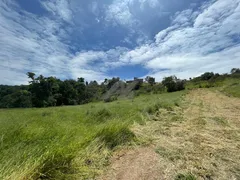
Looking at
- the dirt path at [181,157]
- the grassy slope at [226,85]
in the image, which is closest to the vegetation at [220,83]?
the grassy slope at [226,85]

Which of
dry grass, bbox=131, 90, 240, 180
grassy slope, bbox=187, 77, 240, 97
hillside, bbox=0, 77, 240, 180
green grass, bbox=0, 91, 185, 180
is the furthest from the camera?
grassy slope, bbox=187, 77, 240, 97

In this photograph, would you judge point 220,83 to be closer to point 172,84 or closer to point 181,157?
point 172,84

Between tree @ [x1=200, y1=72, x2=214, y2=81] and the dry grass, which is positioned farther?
tree @ [x1=200, y1=72, x2=214, y2=81]

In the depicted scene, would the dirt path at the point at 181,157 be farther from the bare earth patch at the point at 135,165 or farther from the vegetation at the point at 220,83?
the vegetation at the point at 220,83

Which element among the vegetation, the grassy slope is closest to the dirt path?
the grassy slope

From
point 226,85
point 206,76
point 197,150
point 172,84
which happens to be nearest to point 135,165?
point 197,150

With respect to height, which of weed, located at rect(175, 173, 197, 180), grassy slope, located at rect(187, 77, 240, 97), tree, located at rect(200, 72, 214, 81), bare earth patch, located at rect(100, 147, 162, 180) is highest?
tree, located at rect(200, 72, 214, 81)

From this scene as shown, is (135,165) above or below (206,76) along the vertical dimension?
below

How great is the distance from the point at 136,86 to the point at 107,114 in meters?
39.2

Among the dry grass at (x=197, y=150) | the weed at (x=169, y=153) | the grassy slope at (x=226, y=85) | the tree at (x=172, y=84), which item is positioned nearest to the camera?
the dry grass at (x=197, y=150)

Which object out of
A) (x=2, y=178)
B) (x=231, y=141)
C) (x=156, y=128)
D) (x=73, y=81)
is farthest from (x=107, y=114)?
(x=73, y=81)

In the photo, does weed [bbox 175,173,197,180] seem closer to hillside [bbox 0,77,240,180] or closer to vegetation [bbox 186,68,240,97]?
hillside [bbox 0,77,240,180]

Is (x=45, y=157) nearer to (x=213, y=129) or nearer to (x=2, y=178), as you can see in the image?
(x=2, y=178)

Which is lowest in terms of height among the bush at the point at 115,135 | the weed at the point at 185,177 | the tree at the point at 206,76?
the weed at the point at 185,177
